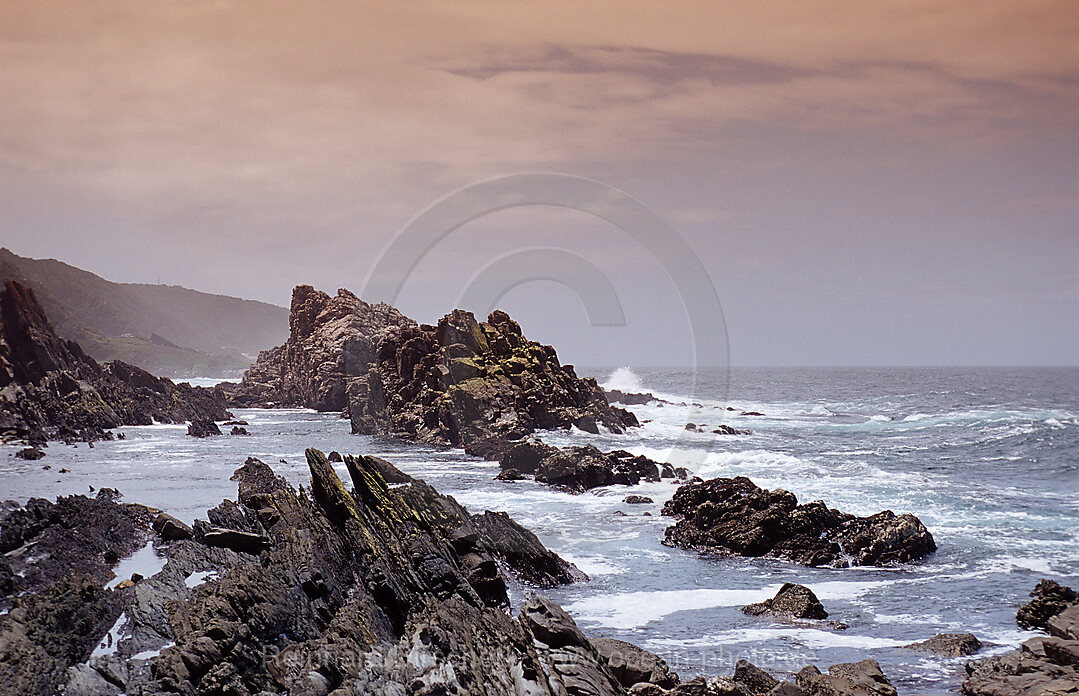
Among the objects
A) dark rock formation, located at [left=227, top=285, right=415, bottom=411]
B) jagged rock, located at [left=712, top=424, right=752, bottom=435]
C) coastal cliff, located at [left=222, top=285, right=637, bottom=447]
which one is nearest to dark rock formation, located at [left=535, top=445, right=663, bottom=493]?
coastal cliff, located at [left=222, top=285, right=637, bottom=447]

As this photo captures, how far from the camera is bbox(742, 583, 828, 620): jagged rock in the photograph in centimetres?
1773

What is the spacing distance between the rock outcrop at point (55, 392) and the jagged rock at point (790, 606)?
145 feet

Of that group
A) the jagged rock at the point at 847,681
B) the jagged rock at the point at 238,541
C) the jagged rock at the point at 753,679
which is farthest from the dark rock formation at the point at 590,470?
the jagged rock at the point at 753,679

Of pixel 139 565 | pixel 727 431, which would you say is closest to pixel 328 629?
pixel 139 565

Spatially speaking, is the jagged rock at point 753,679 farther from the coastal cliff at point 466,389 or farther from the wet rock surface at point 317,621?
the coastal cliff at point 466,389

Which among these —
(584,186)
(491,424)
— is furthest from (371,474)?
(491,424)

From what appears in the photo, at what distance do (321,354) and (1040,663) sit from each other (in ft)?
278

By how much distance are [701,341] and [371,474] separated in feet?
72.8

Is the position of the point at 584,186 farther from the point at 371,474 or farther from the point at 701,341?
the point at 371,474

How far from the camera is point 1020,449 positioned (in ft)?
160

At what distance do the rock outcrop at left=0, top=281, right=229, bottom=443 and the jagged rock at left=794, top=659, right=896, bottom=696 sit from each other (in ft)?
153

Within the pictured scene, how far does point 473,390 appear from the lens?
55.2 m

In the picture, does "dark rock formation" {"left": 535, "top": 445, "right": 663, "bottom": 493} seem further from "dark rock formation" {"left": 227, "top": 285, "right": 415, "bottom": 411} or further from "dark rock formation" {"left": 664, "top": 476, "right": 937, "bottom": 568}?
"dark rock formation" {"left": 227, "top": 285, "right": 415, "bottom": 411}

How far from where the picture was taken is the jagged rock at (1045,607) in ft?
56.1
